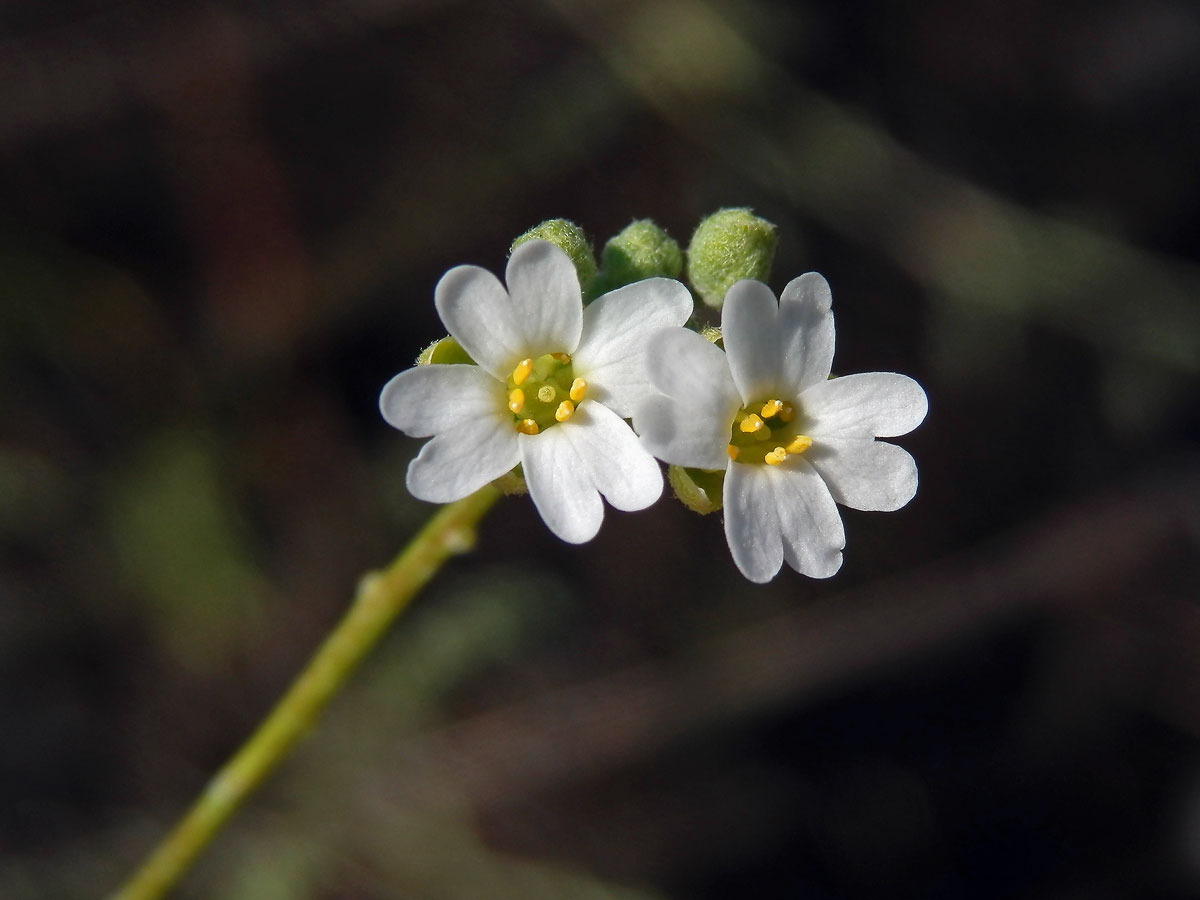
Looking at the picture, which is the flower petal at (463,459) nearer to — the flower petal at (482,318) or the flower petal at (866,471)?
the flower petal at (482,318)

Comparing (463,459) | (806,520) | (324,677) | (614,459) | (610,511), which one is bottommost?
(324,677)

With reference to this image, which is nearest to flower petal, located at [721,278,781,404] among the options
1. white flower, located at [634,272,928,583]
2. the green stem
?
white flower, located at [634,272,928,583]

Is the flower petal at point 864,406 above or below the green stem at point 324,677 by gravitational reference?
above

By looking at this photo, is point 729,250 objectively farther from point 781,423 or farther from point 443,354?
point 443,354

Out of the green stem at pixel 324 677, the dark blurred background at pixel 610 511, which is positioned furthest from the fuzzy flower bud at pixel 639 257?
the dark blurred background at pixel 610 511

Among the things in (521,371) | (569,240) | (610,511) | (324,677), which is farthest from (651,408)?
(610,511)

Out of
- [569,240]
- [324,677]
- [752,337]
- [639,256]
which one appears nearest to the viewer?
[752,337]
